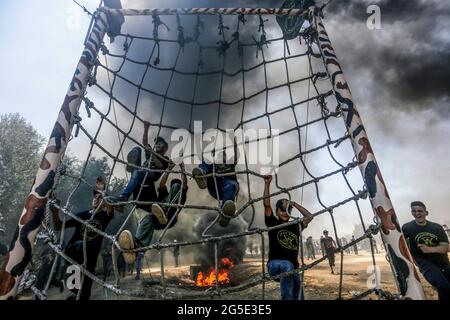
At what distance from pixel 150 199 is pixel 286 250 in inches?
78.4

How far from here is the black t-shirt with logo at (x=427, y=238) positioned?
3965 mm

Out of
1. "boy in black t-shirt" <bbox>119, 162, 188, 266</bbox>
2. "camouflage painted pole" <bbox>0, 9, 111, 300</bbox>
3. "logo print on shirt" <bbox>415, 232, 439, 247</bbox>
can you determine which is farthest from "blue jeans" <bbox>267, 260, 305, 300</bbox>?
"camouflage painted pole" <bbox>0, 9, 111, 300</bbox>

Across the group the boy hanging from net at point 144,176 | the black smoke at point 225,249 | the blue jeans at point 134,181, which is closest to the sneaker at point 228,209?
the boy hanging from net at point 144,176

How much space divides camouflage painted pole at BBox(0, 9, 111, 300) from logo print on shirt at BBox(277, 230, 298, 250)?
2629 mm

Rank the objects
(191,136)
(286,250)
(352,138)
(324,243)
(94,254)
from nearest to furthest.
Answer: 1. (352,138)
2. (286,250)
3. (94,254)
4. (191,136)
5. (324,243)

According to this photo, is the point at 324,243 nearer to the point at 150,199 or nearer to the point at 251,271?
the point at 251,271

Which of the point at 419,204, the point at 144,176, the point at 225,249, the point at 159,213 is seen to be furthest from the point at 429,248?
the point at 225,249

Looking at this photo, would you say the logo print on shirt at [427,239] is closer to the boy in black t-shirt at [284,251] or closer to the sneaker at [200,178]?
the boy in black t-shirt at [284,251]

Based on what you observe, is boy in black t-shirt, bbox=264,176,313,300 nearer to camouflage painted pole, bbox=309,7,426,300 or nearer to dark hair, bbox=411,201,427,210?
camouflage painted pole, bbox=309,7,426,300

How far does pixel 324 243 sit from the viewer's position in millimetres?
11789

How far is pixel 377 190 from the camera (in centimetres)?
205

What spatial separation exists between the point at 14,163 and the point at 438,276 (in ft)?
84.0
